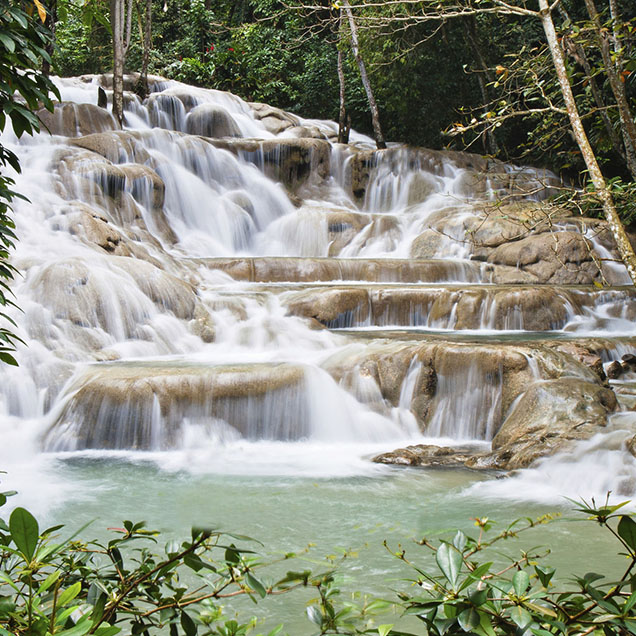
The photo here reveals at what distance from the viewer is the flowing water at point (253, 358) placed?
4.93 metres

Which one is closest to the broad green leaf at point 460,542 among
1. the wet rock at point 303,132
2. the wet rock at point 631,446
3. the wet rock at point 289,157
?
the wet rock at point 631,446

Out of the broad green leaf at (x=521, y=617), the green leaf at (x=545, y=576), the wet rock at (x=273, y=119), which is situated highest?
the wet rock at (x=273, y=119)

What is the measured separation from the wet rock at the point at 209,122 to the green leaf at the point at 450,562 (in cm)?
1908

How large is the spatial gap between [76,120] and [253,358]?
1057cm

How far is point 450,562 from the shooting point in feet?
3.67

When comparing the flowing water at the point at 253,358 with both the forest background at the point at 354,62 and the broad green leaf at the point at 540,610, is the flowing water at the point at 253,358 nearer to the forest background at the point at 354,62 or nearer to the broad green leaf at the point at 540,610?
the broad green leaf at the point at 540,610

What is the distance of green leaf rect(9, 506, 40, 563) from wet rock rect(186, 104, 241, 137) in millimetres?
19005

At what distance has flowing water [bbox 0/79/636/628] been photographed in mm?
4934

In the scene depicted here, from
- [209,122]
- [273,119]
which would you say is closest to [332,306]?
[209,122]

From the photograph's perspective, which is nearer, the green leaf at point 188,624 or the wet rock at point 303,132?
the green leaf at point 188,624

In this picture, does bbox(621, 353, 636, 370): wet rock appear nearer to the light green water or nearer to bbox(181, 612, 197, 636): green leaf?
the light green water

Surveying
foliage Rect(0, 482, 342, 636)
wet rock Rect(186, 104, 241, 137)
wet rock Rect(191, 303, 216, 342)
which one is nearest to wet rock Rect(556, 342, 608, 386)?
wet rock Rect(191, 303, 216, 342)

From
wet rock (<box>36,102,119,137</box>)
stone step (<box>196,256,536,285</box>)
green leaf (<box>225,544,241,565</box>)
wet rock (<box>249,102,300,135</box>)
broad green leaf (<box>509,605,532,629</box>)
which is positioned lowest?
broad green leaf (<box>509,605,532,629</box>)

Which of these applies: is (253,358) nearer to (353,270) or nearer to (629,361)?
(353,270)
